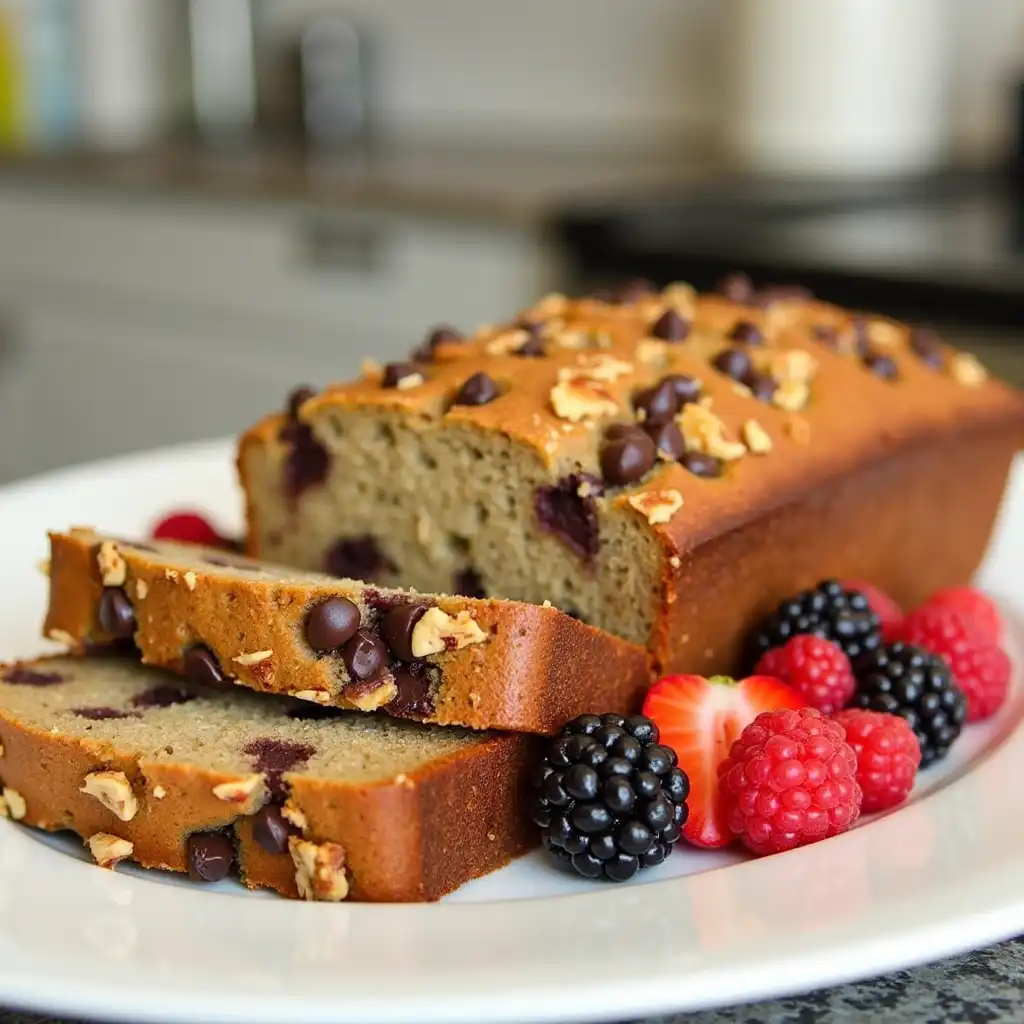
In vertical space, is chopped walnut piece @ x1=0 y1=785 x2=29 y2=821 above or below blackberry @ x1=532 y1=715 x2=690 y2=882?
below

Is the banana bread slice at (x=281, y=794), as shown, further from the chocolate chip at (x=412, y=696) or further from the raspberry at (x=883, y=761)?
the raspberry at (x=883, y=761)

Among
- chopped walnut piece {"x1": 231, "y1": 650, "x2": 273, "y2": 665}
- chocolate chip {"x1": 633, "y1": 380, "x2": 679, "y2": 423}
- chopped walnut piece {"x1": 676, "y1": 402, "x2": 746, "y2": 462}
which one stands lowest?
chopped walnut piece {"x1": 231, "y1": 650, "x2": 273, "y2": 665}

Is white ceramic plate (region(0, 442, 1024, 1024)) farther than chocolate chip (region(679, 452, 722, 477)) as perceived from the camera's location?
No

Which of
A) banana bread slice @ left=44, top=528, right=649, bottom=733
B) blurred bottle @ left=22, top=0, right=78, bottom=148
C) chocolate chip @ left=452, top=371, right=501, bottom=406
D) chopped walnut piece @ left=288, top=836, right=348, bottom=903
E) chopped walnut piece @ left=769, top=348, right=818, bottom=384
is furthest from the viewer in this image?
blurred bottle @ left=22, top=0, right=78, bottom=148

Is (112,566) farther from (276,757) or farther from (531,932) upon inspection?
(531,932)

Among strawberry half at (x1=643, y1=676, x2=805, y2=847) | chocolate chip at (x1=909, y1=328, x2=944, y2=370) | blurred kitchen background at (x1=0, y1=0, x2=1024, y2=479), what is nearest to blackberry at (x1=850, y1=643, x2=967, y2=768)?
strawberry half at (x1=643, y1=676, x2=805, y2=847)

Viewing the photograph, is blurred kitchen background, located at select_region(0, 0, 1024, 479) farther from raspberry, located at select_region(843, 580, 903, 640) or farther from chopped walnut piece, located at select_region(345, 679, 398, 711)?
chopped walnut piece, located at select_region(345, 679, 398, 711)

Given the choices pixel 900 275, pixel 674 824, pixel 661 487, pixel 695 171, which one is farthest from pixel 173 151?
pixel 674 824
